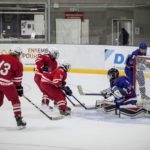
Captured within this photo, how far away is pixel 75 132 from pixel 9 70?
840 millimetres

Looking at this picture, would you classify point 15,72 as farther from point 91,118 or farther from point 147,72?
point 147,72

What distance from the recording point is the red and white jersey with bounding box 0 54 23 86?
476 cm

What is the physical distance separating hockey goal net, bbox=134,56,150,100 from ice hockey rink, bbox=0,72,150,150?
630 millimetres

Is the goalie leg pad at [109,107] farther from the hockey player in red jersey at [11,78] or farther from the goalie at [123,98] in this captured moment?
the hockey player in red jersey at [11,78]

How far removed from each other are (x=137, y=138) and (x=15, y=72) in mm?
1285

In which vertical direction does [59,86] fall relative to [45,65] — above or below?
below

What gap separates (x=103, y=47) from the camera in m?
8.82

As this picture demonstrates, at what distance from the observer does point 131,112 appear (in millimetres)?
5496

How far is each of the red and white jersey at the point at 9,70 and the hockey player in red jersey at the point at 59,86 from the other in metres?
0.83

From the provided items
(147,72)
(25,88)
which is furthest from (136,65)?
(25,88)

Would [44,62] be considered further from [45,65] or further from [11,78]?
[11,78]

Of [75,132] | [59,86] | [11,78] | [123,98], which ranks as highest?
[11,78]

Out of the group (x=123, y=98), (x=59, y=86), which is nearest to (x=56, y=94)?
(x=59, y=86)

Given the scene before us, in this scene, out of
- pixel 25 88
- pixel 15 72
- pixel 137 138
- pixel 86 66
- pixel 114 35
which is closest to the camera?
pixel 137 138
